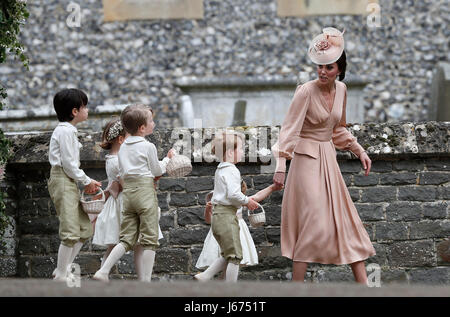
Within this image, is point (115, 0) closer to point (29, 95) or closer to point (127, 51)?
point (127, 51)

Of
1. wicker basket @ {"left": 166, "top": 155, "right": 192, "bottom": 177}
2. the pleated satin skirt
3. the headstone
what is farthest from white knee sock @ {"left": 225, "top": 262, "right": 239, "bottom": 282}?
the headstone

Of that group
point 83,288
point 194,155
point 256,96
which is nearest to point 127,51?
point 256,96

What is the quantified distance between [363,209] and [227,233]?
148cm

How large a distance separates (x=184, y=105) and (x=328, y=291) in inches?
374

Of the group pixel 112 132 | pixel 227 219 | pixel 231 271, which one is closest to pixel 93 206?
pixel 112 132

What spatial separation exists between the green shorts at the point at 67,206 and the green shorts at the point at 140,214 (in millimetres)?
284

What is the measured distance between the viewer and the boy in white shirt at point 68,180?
4.96 metres

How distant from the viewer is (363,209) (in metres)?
6.09

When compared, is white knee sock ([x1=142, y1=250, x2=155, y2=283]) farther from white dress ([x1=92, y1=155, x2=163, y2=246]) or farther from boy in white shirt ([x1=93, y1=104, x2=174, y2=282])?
white dress ([x1=92, y1=155, x2=163, y2=246])

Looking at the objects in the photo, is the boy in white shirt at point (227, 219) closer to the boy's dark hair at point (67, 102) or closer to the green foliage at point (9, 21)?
the boy's dark hair at point (67, 102)

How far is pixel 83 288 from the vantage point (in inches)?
115

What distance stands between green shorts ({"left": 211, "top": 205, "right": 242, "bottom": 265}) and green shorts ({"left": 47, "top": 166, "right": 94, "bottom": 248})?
2.78 feet

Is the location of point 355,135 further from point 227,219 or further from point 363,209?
point 227,219
